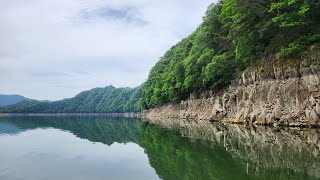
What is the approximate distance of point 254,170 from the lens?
1523 cm

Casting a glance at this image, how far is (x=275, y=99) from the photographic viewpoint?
36.6 meters

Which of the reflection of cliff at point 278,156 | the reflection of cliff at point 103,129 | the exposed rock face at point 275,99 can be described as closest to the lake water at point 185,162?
the reflection of cliff at point 278,156

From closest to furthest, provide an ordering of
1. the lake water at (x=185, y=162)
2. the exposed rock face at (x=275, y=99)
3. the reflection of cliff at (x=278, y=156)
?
the reflection of cliff at (x=278, y=156) → the lake water at (x=185, y=162) → the exposed rock face at (x=275, y=99)

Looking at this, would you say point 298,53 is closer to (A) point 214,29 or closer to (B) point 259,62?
(B) point 259,62

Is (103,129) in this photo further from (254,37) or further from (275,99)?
(275,99)

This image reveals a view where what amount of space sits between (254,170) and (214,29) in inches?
2007

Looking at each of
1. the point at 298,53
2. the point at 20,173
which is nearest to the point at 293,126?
the point at 298,53

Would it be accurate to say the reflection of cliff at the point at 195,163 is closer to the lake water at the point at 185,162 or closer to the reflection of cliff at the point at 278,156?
the lake water at the point at 185,162

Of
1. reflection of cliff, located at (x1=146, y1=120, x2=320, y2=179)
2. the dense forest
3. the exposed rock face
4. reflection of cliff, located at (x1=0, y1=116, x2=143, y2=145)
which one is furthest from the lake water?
the dense forest

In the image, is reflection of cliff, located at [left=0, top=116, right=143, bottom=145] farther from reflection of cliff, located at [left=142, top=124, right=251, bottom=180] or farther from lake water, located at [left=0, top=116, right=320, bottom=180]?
reflection of cliff, located at [left=142, top=124, right=251, bottom=180]

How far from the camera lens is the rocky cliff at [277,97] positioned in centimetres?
3170

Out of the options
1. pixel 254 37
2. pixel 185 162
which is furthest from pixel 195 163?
pixel 254 37

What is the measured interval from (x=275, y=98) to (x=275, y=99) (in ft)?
0.55

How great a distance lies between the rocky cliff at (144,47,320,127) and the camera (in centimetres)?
3170
